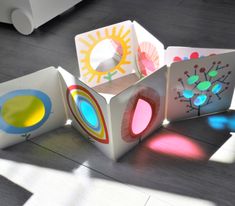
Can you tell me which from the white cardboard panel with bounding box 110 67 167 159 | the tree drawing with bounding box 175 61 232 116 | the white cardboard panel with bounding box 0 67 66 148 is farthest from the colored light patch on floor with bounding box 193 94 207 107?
the white cardboard panel with bounding box 0 67 66 148

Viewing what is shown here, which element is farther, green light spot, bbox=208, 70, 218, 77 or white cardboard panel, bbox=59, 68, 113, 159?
green light spot, bbox=208, 70, 218, 77

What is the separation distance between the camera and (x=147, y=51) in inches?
48.0

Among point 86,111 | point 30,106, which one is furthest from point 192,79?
point 30,106

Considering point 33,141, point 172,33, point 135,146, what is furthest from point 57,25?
point 135,146

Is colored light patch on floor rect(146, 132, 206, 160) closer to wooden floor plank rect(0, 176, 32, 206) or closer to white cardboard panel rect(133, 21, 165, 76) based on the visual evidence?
white cardboard panel rect(133, 21, 165, 76)

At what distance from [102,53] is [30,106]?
Result: 372mm

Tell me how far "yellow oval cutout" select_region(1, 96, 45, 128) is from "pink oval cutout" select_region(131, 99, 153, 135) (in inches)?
11.9

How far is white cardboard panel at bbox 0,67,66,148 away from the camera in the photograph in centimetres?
103

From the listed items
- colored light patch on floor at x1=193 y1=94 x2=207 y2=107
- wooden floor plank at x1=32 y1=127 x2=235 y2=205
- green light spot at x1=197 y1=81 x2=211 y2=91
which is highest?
green light spot at x1=197 y1=81 x2=211 y2=91

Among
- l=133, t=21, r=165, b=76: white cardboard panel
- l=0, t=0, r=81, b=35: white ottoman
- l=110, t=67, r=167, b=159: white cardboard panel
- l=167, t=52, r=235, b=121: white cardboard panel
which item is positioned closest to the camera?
l=110, t=67, r=167, b=159: white cardboard panel

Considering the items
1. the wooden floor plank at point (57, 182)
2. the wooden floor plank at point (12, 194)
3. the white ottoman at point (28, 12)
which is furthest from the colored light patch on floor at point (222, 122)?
the white ottoman at point (28, 12)

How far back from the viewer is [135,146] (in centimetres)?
A: 110

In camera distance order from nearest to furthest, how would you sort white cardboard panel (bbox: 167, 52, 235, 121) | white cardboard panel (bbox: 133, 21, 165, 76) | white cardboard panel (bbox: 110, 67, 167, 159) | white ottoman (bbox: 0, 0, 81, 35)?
white cardboard panel (bbox: 110, 67, 167, 159) → white cardboard panel (bbox: 167, 52, 235, 121) → white cardboard panel (bbox: 133, 21, 165, 76) → white ottoman (bbox: 0, 0, 81, 35)

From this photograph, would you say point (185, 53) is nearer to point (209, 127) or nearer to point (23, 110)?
point (209, 127)
